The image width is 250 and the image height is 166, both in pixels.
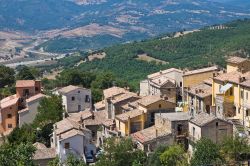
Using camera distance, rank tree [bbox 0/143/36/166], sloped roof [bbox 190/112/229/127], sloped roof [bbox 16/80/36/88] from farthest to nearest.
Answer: sloped roof [bbox 16/80/36/88] < tree [bbox 0/143/36/166] < sloped roof [bbox 190/112/229/127]

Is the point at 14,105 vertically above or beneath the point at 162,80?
beneath

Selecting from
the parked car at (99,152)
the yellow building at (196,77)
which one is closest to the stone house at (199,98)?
the yellow building at (196,77)

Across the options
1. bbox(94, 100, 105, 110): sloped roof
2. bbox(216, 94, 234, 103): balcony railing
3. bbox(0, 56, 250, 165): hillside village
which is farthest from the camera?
bbox(94, 100, 105, 110): sloped roof

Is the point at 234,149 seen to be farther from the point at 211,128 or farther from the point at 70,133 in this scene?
the point at 70,133

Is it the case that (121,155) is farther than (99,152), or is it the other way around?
(99,152)

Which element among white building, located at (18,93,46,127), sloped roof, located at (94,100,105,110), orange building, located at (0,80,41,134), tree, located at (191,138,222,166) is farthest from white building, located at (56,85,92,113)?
tree, located at (191,138,222,166)

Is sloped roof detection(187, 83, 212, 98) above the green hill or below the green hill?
above

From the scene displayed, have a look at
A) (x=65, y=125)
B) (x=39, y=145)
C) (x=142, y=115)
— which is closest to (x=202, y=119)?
(x=142, y=115)

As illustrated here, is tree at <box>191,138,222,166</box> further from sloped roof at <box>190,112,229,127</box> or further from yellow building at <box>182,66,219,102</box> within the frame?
yellow building at <box>182,66,219,102</box>
